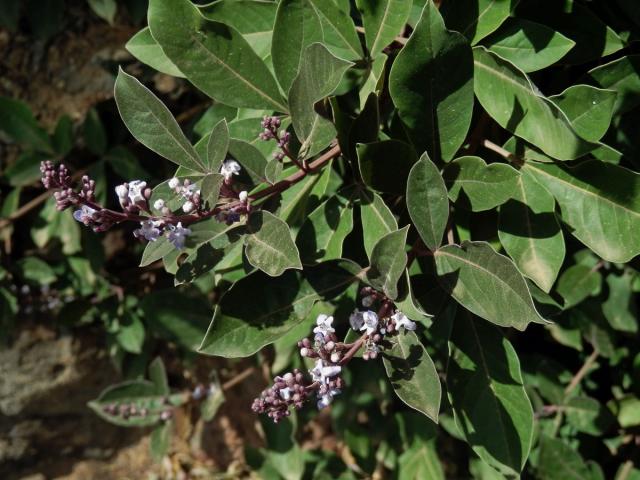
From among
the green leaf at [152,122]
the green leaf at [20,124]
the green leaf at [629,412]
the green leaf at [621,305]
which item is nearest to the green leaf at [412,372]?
the green leaf at [152,122]

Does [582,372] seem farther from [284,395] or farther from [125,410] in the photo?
[125,410]

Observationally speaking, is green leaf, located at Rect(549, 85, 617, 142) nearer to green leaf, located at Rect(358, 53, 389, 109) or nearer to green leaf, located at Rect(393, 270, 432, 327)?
green leaf, located at Rect(358, 53, 389, 109)

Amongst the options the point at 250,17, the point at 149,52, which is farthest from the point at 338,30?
the point at 149,52

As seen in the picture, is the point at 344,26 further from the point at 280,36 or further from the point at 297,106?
the point at 297,106

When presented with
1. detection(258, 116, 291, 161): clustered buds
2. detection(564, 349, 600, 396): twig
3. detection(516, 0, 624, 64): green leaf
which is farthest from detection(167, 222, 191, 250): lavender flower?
detection(564, 349, 600, 396): twig

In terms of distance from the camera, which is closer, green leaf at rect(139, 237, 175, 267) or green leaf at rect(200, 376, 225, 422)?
green leaf at rect(139, 237, 175, 267)

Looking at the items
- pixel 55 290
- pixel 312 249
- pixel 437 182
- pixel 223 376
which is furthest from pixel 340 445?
pixel 437 182
